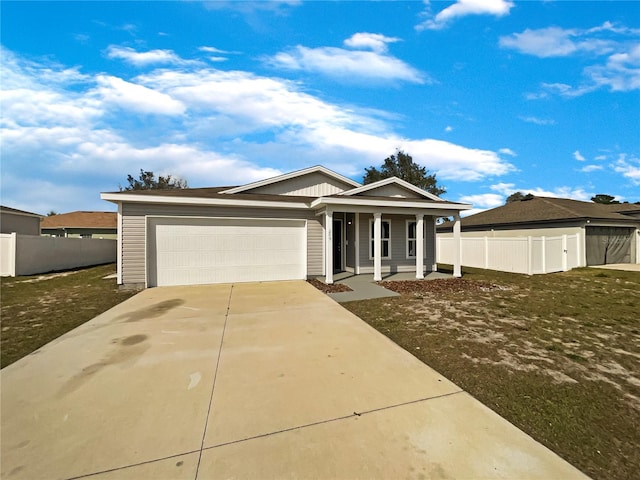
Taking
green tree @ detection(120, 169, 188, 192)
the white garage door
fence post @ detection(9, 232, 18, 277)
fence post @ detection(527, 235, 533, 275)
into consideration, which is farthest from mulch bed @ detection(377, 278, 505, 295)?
green tree @ detection(120, 169, 188, 192)

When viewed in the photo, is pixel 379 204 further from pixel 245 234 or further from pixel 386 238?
pixel 245 234

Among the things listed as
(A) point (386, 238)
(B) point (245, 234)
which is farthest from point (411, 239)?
(B) point (245, 234)

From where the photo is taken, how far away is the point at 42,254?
13.7m

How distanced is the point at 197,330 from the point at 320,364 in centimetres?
262

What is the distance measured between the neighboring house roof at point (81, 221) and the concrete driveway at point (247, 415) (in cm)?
2875

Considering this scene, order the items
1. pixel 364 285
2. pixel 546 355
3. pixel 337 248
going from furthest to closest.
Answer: pixel 337 248, pixel 364 285, pixel 546 355

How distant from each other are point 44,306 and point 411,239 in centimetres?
1264

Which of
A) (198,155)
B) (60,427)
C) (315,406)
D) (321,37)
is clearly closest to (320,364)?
(315,406)

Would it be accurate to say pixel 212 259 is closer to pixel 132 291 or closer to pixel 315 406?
pixel 132 291

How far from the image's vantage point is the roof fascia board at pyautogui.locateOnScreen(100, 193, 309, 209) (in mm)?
9117

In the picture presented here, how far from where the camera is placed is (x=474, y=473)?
202cm

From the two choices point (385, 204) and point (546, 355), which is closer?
point (546, 355)

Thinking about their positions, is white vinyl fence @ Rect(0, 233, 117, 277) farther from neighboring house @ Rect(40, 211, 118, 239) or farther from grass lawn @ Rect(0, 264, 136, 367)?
neighboring house @ Rect(40, 211, 118, 239)

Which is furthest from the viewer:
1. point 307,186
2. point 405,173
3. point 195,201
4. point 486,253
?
point 405,173
